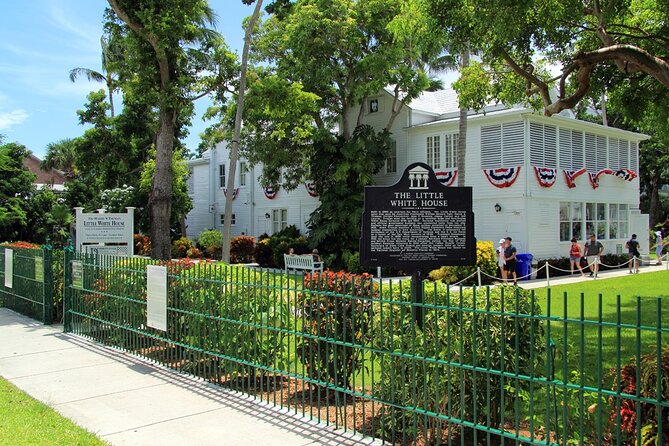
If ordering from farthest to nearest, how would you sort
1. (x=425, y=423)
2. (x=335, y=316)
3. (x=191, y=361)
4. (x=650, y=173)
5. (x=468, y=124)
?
(x=650, y=173), (x=468, y=124), (x=191, y=361), (x=335, y=316), (x=425, y=423)

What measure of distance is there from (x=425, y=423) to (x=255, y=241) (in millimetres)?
27721

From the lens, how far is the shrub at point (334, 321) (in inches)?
219

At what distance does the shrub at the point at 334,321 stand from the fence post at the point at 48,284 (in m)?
7.15

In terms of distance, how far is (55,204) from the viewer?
116 feet

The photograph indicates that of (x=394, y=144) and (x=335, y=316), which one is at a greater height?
(x=394, y=144)

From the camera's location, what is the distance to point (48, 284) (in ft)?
37.6

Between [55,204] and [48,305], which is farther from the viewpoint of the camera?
[55,204]

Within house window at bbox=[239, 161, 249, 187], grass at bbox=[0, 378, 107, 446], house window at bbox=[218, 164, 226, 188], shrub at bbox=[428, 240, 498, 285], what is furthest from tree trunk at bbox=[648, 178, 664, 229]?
grass at bbox=[0, 378, 107, 446]

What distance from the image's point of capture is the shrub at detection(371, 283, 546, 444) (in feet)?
15.2

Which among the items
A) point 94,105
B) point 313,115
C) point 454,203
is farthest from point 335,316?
point 94,105

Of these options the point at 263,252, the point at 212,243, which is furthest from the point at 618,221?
the point at 212,243

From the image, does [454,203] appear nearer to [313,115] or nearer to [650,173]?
[313,115]

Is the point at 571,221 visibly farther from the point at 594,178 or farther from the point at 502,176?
the point at 502,176

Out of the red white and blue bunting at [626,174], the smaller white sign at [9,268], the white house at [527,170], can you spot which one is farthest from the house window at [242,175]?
the smaller white sign at [9,268]
